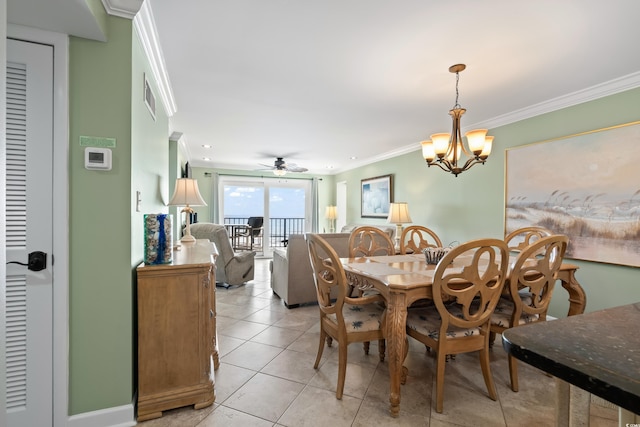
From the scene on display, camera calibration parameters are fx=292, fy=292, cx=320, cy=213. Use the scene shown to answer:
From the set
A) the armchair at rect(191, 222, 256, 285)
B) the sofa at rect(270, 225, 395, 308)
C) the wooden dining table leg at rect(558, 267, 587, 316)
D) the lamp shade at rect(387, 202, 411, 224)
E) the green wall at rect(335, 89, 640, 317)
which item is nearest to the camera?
the wooden dining table leg at rect(558, 267, 587, 316)

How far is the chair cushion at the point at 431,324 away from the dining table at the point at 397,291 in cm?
21

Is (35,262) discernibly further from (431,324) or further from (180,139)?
(180,139)

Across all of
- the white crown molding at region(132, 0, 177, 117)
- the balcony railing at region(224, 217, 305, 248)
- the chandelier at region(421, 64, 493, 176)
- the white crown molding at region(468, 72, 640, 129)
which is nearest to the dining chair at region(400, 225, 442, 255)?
the chandelier at region(421, 64, 493, 176)

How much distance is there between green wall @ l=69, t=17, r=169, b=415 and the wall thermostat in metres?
0.03

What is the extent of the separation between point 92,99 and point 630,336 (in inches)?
91.6

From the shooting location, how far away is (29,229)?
1489mm

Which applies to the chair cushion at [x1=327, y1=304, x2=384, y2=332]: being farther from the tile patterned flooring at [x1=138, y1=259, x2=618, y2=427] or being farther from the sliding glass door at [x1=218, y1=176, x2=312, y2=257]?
the sliding glass door at [x1=218, y1=176, x2=312, y2=257]

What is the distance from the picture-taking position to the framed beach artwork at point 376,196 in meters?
5.91

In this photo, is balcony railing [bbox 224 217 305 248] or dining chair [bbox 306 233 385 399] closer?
dining chair [bbox 306 233 385 399]

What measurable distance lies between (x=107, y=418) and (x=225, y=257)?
2918 mm

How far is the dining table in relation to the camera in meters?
1.75

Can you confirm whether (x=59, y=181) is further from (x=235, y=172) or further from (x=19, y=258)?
(x=235, y=172)

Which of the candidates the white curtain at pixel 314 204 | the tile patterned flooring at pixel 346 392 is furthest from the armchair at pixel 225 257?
the white curtain at pixel 314 204

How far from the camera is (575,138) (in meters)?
2.96
